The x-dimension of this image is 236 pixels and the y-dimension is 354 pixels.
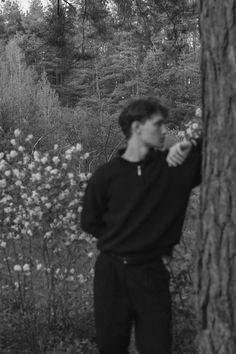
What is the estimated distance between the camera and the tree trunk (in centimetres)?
252

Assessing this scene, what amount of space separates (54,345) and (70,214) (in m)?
1.05

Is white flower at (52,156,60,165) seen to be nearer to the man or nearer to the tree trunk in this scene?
the man

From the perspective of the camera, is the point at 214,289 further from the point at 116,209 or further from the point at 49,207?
the point at 49,207

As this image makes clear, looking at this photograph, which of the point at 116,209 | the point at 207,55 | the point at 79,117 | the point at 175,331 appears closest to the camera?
the point at 207,55

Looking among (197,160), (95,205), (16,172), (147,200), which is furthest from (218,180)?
(16,172)

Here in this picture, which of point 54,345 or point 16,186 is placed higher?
point 16,186

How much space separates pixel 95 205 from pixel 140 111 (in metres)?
0.54

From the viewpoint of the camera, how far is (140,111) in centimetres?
274

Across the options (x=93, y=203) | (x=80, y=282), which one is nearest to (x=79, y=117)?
(x=80, y=282)

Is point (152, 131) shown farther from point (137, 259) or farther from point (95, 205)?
point (137, 259)

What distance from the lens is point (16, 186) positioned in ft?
15.8

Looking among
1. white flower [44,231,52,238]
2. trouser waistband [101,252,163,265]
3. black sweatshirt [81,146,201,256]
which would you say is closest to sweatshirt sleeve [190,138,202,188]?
black sweatshirt [81,146,201,256]

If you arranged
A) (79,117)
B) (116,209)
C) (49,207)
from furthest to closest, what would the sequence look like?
(79,117) < (49,207) < (116,209)

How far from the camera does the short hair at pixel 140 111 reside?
2.74m
